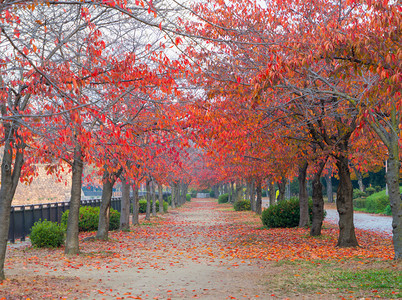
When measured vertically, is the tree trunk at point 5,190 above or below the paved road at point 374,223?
above

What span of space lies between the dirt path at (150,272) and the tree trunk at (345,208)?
13.2ft

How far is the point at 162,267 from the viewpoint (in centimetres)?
1189

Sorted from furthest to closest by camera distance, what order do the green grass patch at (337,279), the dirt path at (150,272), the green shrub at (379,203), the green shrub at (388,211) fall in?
the green shrub at (379,203)
the green shrub at (388,211)
the dirt path at (150,272)
the green grass patch at (337,279)

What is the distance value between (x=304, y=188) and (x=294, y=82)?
28.7 ft

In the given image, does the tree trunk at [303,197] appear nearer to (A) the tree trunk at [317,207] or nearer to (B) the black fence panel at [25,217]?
(A) the tree trunk at [317,207]

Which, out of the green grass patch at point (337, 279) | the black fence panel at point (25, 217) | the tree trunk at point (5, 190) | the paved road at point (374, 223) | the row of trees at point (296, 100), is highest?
the row of trees at point (296, 100)

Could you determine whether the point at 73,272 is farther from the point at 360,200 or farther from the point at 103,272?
the point at 360,200

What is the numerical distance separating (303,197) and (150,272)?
1162cm

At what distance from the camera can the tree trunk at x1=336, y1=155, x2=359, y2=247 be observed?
48.2ft

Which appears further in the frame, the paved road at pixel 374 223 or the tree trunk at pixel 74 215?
the paved road at pixel 374 223

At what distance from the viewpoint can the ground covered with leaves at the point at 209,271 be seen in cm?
820

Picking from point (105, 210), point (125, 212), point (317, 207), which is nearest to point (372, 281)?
point (317, 207)

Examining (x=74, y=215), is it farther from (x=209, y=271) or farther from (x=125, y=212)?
(x=125, y=212)

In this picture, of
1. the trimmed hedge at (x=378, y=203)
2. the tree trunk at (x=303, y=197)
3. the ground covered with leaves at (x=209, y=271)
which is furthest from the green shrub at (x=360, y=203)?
the ground covered with leaves at (x=209, y=271)
